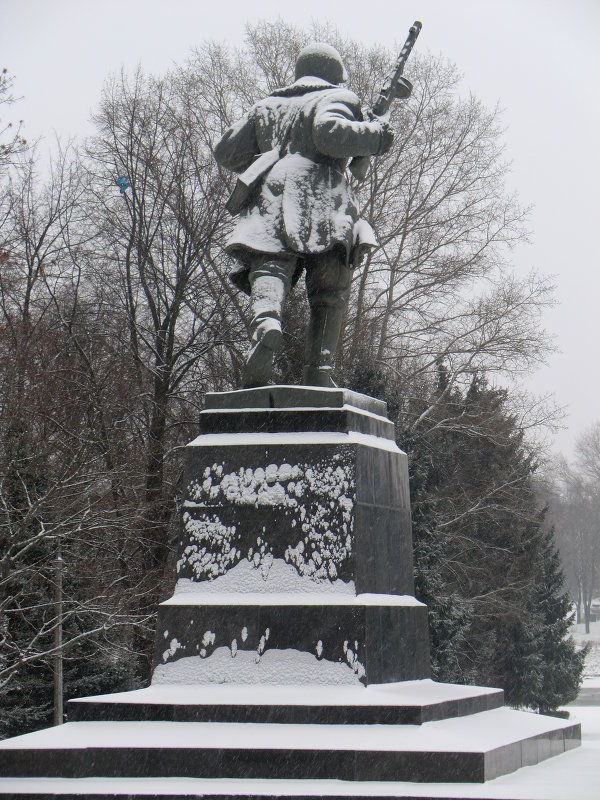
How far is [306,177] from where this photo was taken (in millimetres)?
7129

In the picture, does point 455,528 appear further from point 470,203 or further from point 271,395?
point 271,395

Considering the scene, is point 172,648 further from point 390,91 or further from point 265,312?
point 390,91

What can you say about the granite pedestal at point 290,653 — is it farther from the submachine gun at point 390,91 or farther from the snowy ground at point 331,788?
the submachine gun at point 390,91

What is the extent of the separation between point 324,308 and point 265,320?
58 cm

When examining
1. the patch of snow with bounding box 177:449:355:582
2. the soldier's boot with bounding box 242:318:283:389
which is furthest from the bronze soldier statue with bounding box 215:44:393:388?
the patch of snow with bounding box 177:449:355:582

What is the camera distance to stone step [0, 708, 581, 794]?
4.87 m

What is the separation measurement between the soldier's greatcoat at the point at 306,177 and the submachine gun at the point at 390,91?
11 centimetres

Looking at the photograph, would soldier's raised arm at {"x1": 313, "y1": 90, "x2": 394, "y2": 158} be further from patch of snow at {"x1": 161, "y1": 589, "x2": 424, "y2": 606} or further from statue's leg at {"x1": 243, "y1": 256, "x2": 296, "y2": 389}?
patch of snow at {"x1": 161, "y1": 589, "x2": 424, "y2": 606}

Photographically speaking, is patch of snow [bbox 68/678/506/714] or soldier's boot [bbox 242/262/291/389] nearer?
patch of snow [bbox 68/678/506/714]

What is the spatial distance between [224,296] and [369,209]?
3.84 metres

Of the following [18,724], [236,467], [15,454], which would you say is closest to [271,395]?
[236,467]

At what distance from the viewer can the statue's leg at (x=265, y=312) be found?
22.4 feet

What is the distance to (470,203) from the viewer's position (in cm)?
2512

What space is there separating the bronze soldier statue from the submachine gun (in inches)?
1.5
